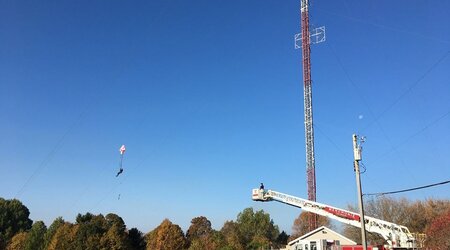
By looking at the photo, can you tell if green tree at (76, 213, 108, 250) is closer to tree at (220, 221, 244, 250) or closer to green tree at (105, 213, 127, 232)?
green tree at (105, 213, 127, 232)

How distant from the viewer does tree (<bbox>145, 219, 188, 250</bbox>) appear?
9375cm

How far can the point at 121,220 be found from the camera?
304 ft

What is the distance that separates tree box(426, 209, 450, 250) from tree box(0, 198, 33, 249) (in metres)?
106

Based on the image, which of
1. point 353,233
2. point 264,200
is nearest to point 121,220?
point 264,200

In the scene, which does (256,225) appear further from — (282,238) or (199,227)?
(199,227)

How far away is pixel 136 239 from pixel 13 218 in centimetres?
5159

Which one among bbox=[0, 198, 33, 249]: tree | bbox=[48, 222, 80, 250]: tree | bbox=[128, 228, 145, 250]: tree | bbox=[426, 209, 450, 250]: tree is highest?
bbox=[0, 198, 33, 249]: tree

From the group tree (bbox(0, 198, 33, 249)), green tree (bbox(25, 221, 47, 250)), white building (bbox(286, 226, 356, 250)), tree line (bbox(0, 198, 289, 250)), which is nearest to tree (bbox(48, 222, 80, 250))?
tree line (bbox(0, 198, 289, 250))

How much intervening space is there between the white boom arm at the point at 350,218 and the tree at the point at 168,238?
37.8 meters

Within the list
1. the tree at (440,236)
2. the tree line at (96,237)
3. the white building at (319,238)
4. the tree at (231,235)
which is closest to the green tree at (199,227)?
the tree at (231,235)

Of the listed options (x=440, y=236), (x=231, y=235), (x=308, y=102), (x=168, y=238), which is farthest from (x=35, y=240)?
(x=440, y=236)

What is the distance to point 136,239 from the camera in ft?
317

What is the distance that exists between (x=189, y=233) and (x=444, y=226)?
4050 inches

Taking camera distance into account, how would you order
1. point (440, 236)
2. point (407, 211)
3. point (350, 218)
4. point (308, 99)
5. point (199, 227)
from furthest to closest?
1. point (199, 227)
2. point (407, 211)
3. point (308, 99)
4. point (350, 218)
5. point (440, 236)
